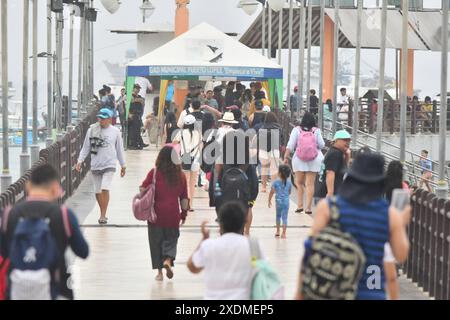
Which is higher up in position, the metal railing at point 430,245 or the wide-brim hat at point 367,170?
the wide-brim hat at point 367,170

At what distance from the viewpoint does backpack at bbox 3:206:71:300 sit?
9750mm

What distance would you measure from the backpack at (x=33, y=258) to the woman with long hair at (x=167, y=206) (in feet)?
19.9

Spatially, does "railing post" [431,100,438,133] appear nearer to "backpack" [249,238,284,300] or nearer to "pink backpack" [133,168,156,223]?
"pink backpack" [133,168,156,223]

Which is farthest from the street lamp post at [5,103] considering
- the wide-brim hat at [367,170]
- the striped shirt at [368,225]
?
the striped shirt at [368,225]

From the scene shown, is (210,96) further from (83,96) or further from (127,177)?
(83,96)

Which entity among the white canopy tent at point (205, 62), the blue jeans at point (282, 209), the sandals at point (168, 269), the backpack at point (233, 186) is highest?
the white canopy tent at point (205, 62)

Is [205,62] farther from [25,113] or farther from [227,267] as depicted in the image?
[227,267]

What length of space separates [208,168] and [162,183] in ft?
19.4

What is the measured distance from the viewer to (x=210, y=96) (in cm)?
3862

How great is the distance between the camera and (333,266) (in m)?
9.23

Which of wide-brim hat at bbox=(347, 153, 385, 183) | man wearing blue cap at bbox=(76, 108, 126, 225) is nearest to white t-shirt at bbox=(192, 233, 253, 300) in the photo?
wide-brim hat at bbox=(347, 153, 385, 183)

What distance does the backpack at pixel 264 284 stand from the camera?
1013cm

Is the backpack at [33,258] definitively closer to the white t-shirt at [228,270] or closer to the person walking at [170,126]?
the white t-shirt at [228,270]
